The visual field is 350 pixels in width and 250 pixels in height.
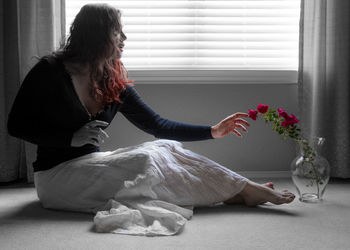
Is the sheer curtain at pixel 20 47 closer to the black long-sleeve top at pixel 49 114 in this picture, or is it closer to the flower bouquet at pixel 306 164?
the black long-sleeve top at pixel 49 114

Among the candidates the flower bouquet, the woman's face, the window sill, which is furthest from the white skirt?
the window sill

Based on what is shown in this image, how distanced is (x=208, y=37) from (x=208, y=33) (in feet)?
0.12

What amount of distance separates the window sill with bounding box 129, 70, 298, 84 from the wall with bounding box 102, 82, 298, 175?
33mm

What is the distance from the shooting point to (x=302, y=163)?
2.26 metres

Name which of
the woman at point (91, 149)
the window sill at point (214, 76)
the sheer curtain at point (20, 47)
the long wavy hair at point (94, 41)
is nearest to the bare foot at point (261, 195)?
the woman at point (91, 149)

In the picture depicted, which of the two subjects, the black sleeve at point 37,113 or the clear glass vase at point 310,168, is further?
the clear glass vase at point 310,168

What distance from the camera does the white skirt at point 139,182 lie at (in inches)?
77.4

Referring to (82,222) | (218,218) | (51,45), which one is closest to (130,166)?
(82,222)

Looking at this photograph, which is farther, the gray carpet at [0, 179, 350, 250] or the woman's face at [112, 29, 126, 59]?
the woman's face at [112, 29, 126, 59]

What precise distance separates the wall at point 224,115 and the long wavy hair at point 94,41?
0.83 metres

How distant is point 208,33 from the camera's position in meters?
3.02

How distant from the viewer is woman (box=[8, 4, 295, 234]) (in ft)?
6.57

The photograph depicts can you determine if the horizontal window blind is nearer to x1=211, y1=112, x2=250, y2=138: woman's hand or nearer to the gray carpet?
x1=211, y1=112, x2=250, y2=138: woman's hand

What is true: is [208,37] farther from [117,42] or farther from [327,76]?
[117,42]
